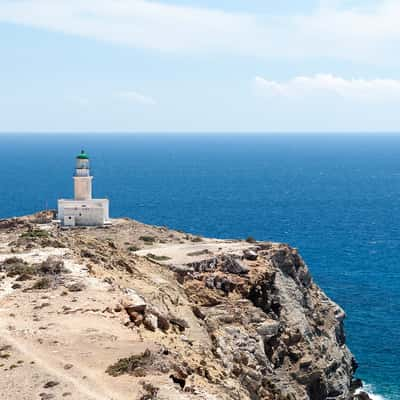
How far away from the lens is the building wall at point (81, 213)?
55969mm

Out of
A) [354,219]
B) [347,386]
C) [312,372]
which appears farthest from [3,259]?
[354,219]

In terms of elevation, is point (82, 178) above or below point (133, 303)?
above

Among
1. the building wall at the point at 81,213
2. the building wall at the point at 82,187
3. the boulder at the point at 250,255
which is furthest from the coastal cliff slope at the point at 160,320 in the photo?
the building wall at the point at 82,187

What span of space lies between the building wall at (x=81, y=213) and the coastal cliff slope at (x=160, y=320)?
1386 millimetres

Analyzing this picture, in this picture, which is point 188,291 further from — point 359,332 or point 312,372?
point 359,332

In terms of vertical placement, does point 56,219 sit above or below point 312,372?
above

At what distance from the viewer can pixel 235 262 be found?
146ft

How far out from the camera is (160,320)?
92.1ft

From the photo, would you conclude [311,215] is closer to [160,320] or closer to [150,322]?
[160,320]

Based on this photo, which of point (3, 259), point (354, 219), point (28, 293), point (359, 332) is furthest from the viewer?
point (354, 219)

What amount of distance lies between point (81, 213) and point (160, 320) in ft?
96.4

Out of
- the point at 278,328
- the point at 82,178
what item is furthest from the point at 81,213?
the point at 278,328

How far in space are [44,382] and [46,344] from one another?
10.1ft

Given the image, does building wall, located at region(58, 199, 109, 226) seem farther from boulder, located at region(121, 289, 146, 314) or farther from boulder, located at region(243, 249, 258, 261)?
boulder, located at region(121, 289, 146, 314)
